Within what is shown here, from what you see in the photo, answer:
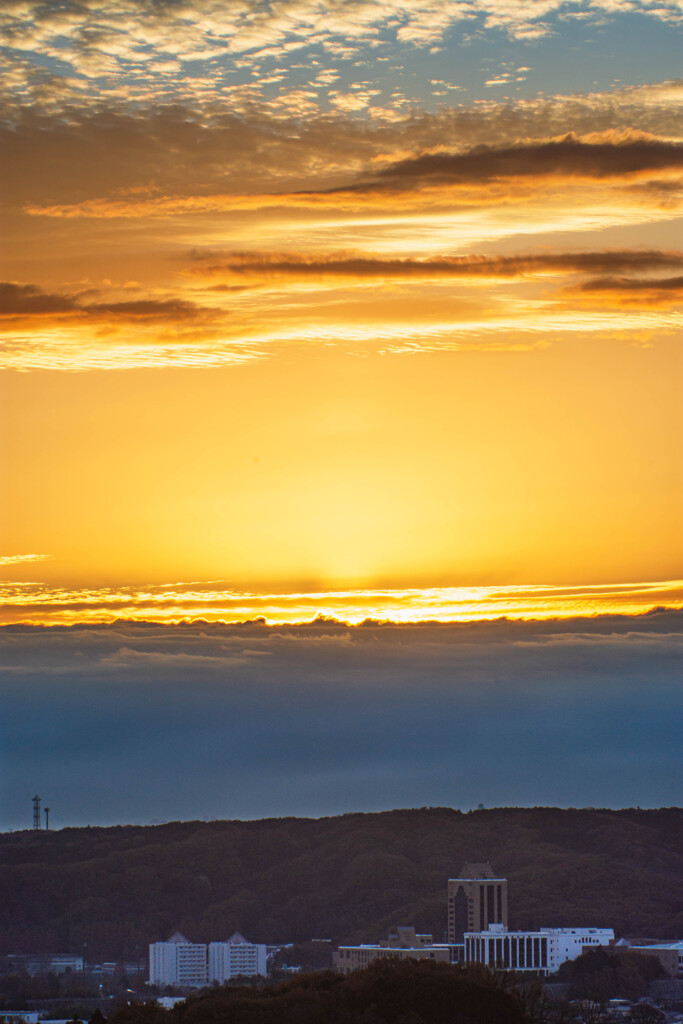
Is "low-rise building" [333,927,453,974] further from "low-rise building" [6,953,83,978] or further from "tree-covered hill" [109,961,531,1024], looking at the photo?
"tree-covered hill" [109,961,531,1024]

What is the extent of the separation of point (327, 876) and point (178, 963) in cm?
2119

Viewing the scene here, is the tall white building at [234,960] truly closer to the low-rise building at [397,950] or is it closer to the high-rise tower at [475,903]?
the low-rise building at [397,950]

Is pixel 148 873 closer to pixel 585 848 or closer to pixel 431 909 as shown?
pixel 431 909

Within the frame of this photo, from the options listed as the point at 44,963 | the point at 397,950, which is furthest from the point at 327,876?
the point at 397,950

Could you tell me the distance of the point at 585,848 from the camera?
111m

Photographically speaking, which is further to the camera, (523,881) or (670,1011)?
(523,881)

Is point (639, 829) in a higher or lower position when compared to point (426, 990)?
higher

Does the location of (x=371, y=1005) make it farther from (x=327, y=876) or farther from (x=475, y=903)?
(x=327, y=876)

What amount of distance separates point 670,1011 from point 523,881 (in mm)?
42409

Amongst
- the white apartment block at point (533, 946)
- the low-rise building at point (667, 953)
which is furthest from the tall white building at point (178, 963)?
the low-rise building at point (667, 953)

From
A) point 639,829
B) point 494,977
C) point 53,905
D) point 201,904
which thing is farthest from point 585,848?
point 494,977

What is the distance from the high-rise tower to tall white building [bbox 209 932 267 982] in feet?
40.3

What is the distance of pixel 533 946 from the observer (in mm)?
88250

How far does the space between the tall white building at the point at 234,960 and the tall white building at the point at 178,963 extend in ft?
1.83
